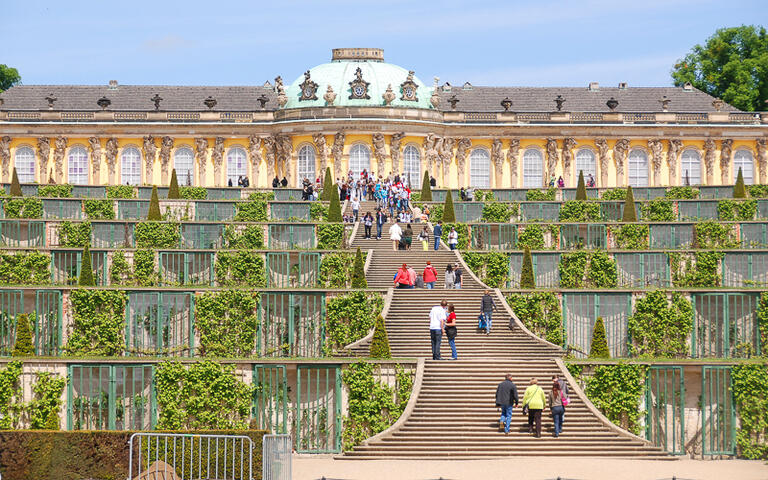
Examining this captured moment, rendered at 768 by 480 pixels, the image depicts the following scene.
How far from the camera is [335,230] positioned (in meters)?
48.2

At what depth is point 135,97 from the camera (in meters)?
→ 75.5

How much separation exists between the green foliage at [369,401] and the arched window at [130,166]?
1690 inches

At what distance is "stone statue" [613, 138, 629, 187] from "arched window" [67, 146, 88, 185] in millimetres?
26804

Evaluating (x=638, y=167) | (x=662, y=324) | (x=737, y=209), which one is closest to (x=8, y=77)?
(x=638, y=167)

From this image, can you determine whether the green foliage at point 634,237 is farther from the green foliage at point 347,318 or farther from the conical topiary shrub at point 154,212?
the conical topiary shrub at point 154,212

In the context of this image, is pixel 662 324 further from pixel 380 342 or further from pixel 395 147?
Answer: pixel 395 147

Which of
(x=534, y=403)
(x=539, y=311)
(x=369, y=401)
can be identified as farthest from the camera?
(x=539, y=311)

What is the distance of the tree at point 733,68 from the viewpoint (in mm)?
79312

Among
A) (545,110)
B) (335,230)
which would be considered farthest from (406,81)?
(335,230)

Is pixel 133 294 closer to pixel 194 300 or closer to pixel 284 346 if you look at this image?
pixel 194 300

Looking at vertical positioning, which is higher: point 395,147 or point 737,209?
point 395,147

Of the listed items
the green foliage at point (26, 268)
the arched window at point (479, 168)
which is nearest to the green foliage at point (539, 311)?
the green foliage at point (26, 268)

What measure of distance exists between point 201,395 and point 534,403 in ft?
24.4

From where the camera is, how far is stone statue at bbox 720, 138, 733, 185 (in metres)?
73.4
